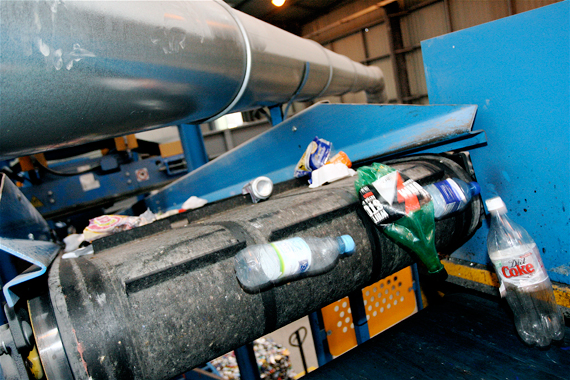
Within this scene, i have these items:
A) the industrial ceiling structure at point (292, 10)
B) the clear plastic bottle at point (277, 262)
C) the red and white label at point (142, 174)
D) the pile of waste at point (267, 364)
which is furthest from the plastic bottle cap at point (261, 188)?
the industrial ceiling structure at point (292, 10)

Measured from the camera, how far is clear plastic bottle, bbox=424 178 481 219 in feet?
3.72

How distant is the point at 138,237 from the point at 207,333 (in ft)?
1.78

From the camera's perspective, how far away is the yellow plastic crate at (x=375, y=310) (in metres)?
2.14

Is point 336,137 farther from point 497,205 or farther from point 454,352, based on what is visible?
point 454,352

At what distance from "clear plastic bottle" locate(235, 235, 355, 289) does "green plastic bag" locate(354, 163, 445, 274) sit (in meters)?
0.24

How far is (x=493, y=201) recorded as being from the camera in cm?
119

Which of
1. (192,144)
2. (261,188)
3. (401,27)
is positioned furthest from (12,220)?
(401,27)

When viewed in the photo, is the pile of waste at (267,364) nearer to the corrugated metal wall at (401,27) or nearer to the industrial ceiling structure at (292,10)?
the industrial ceiling structure at (292,10)

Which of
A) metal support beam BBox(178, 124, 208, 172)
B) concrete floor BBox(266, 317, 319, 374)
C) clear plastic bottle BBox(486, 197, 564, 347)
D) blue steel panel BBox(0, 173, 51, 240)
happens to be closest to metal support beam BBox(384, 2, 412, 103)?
metal support beam BBox(178, 124, 208, 172)

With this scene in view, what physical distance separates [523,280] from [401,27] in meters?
8.55

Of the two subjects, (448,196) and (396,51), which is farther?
(396,51)

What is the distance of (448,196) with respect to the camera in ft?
3.76

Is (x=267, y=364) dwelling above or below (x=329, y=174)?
below

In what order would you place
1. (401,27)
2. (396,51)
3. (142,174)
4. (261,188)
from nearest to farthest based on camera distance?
(261,188)
(142,174)
(396,51)
(401,27)
